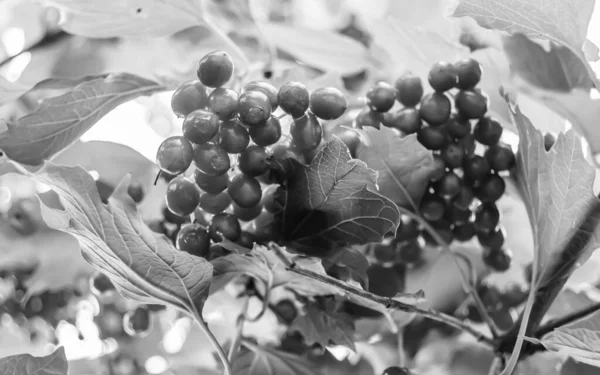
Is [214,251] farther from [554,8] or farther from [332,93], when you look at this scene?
[554,8]

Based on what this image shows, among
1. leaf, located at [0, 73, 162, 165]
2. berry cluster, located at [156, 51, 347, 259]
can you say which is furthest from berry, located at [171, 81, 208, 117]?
leaf, located at [0, 73, 162, 165]

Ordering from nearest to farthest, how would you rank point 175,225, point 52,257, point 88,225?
point 88,225
point 175,225
point 52,257

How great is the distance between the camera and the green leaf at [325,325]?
1.73 feet

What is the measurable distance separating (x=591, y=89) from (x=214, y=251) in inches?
16.9

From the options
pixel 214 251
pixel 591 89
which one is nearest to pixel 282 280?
pixel 214 251

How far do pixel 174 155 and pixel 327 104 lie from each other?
115mm

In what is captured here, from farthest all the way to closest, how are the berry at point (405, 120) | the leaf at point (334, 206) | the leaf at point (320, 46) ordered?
the leaf at point (320, 46)
the berry at point (405, 120)
the leaf at point (334, 206)

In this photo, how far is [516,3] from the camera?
0.48 metres

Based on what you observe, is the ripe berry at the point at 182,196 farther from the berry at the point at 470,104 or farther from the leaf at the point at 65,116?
the berry at the point at 470,104

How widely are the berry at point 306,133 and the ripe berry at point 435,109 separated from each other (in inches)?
4.5

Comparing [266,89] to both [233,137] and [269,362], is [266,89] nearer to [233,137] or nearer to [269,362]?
[233,137]

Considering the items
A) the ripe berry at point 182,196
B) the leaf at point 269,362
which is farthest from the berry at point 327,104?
the leaf at point 269,362

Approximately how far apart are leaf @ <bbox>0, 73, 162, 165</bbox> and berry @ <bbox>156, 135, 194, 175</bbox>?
0.12 m

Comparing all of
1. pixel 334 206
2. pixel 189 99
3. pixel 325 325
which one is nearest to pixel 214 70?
pixel 189 99
